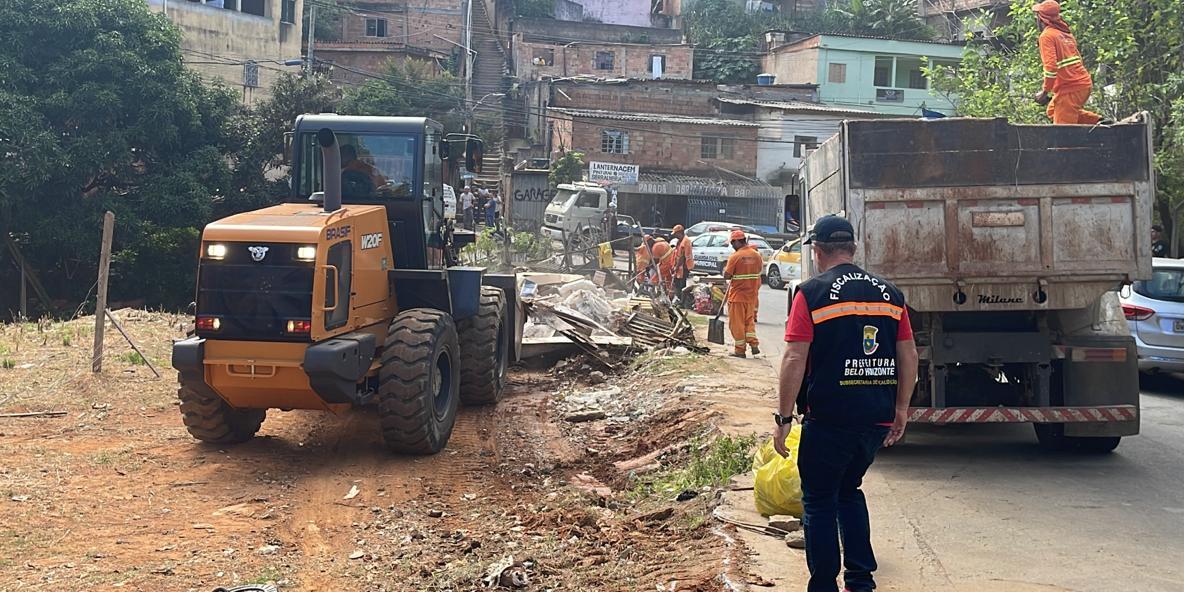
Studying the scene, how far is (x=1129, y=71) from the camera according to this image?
18547 mm

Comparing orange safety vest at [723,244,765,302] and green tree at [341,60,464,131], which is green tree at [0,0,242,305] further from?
green tree at [341,60,464,131]

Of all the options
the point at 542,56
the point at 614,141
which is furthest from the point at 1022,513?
the point at 542,56

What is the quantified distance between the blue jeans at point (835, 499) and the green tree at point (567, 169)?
1485 inches

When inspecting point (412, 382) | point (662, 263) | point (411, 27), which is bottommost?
point (412, 382)

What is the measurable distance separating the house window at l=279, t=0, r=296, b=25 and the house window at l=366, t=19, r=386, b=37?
53.7 feet

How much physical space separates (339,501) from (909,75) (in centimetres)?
4753

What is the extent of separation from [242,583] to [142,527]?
5.05 ft

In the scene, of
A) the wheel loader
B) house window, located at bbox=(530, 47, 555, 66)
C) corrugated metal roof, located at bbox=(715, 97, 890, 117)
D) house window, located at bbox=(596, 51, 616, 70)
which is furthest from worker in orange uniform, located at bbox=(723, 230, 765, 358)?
house window, located at bbox=(530, 47, 555, 66)

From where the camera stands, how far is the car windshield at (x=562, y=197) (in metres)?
36.4

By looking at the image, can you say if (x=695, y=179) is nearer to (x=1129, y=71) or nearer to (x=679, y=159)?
(x=679, y=159)

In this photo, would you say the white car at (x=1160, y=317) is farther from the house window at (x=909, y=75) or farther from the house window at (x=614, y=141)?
the house window at (x=909, y=75)

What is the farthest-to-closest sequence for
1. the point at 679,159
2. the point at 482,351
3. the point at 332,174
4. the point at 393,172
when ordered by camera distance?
the point at 679,159
the point at 482,351
the point at 393,172
the point at 332,174

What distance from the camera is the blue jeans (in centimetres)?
512

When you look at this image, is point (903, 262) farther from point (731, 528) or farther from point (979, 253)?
point (731, 528)
